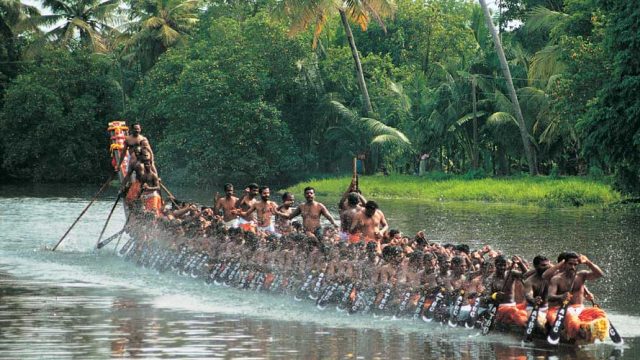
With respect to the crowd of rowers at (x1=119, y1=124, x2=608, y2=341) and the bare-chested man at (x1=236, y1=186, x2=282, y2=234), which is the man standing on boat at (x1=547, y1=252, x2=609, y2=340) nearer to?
the crowd of rowers at (x1=119, y1=124, x2=608, y2=341)

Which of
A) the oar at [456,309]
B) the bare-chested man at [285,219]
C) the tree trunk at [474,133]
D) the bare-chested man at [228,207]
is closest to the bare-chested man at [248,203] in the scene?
the bare-chested man at [228,207]

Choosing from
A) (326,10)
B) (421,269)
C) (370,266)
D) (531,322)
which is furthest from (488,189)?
(531,322)

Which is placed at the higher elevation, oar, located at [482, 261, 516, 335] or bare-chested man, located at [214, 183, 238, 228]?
bare-chested man, located at [214, 183, 238, 228]

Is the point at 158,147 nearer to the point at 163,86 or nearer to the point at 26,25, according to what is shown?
the point at 163,86

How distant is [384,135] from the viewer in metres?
45.7

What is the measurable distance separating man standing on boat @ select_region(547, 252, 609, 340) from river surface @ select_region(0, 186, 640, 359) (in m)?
0.27

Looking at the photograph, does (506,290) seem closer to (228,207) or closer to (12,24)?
(228,207)

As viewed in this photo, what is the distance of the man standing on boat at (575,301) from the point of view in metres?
13.5

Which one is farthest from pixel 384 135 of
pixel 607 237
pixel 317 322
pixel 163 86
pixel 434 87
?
pixel 317 322

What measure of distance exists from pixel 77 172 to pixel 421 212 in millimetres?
26034

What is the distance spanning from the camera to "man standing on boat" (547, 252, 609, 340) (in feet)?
44.3

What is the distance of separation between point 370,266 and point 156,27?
4209cm

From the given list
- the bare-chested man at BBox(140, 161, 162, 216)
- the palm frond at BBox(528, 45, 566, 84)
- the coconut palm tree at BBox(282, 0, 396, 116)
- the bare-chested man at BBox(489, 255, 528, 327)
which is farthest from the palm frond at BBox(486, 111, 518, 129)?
the bare-chested man at BBox(489, 255, 528, 327)

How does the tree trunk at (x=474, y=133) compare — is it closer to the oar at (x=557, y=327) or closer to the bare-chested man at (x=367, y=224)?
the bare-chested man at (x=367, y=224)
